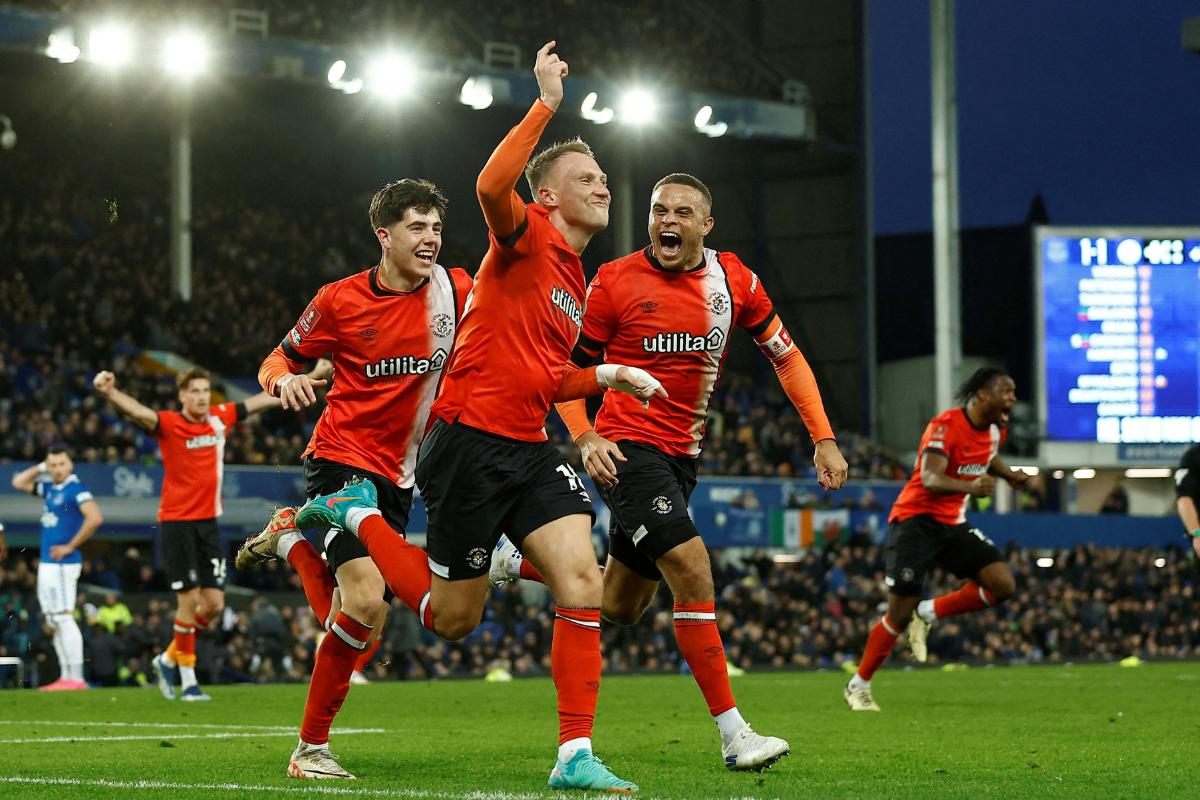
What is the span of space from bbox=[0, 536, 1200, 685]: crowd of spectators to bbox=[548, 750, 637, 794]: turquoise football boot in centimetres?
1382

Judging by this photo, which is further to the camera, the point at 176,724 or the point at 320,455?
the point at 176,724

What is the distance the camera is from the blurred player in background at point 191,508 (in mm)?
13625

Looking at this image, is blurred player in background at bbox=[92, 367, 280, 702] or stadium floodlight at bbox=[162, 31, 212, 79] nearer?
blurred player in background at bbox=[92, 367, 280, 702]

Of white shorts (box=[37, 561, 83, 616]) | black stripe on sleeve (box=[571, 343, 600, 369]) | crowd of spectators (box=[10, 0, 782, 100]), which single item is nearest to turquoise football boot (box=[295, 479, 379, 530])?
black stripe on sleeve (box=[571, 343, 600, 369])

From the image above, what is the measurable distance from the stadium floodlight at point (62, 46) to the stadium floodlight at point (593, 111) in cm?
1076

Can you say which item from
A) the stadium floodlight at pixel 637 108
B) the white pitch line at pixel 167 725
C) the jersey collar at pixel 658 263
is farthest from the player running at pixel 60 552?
the stadium floodlight at pixel 637 108

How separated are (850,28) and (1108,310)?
1386 cm

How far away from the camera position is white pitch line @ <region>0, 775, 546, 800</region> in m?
5.82

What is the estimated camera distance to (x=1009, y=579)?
1253 centimetres

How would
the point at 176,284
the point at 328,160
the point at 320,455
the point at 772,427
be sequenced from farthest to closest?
1. the point at 328,160
2. the point at 772,427
3. the point at 176,284
4. the point at 320,455

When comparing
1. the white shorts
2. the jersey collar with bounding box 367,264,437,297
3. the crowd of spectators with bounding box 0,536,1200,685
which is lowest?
the crowd of spectators with bounding box 0,536,1200,685

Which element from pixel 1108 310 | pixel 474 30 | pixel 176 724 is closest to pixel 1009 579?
pixel 176 724

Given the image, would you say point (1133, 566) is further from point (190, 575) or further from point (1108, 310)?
point (190, 575)

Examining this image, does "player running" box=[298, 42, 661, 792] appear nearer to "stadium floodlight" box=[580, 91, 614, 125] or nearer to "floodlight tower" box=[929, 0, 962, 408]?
"floodlight tower" box=[929, 0, 962, 408]
